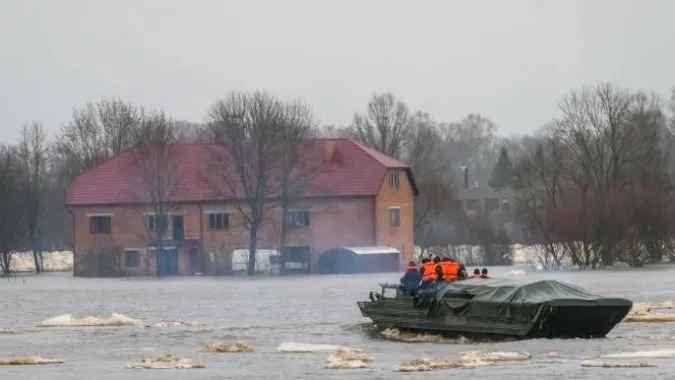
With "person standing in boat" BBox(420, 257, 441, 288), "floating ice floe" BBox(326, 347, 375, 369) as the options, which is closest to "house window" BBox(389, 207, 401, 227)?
"person standing in boat" BBox(420, 257, 441, 288)

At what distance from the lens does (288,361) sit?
4175 centimetres

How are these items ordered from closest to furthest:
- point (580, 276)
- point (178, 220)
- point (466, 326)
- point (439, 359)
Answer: point (439, 359) < point (466, 326) < point (580, 276) < point (178, 220)

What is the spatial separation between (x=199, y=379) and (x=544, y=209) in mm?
81209

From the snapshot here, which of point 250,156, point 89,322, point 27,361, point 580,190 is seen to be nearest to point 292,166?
point 250,156

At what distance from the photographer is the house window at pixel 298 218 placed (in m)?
115

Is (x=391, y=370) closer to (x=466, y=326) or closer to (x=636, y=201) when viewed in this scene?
(x=466, y=326)

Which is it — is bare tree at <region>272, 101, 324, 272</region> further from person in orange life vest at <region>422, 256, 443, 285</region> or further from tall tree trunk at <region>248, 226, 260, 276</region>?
person in orange life vest at <region>422, 256, 443, 285</region>

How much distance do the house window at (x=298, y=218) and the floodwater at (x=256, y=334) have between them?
16868mm

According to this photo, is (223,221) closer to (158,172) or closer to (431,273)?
(158,172)

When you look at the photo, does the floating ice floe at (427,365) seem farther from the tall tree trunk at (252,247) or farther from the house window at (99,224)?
the house window at (99,224)

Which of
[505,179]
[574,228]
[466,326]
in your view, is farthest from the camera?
[505,179]

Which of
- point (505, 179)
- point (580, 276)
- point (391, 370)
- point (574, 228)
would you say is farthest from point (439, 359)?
point (505, 179)

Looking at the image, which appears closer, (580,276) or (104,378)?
(104,378)

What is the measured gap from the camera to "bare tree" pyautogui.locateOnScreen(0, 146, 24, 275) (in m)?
131
